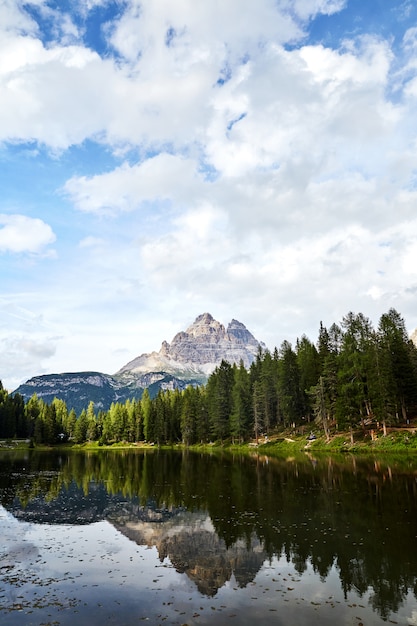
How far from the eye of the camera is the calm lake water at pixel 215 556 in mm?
15141

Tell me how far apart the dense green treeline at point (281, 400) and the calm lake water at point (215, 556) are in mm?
41230

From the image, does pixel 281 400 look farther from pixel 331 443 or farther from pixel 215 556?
pixel 215 556

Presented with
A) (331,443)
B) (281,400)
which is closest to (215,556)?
(331,443)

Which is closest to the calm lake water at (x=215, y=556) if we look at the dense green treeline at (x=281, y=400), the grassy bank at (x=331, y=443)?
the grassy bank at (x=331, y=443)

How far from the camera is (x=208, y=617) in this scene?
1466 cm

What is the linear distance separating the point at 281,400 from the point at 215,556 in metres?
95.1

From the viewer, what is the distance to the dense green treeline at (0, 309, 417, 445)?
266 feet

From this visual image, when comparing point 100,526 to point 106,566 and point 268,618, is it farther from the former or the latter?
point 268,618

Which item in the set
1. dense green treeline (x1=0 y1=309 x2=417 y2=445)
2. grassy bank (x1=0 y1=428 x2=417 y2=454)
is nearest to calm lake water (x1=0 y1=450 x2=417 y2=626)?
grassy bank (x1=0 y1=428 x2=417 y2=454)

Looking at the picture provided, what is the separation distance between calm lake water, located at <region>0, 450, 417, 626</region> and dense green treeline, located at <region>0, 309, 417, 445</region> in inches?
1623

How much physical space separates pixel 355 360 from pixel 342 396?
791 centimetres

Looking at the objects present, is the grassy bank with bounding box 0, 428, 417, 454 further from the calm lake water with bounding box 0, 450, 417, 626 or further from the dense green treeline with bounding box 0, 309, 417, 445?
the calm lake water with bounding box 0, 450, 417, 626

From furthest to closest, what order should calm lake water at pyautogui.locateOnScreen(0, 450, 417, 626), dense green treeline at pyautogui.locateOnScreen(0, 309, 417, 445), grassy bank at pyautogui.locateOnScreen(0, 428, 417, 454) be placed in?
dense green treeline at pyautogui.locateOnScreen(0, 309, 417, 445), grassy bank at pyautogui.locateOnScreen(0, 428, 417, 454), calm lake water at pyautogui.locateOnScreen(0, 450, 417, 626)

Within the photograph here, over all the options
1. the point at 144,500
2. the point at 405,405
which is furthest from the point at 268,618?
the point at 405,405
